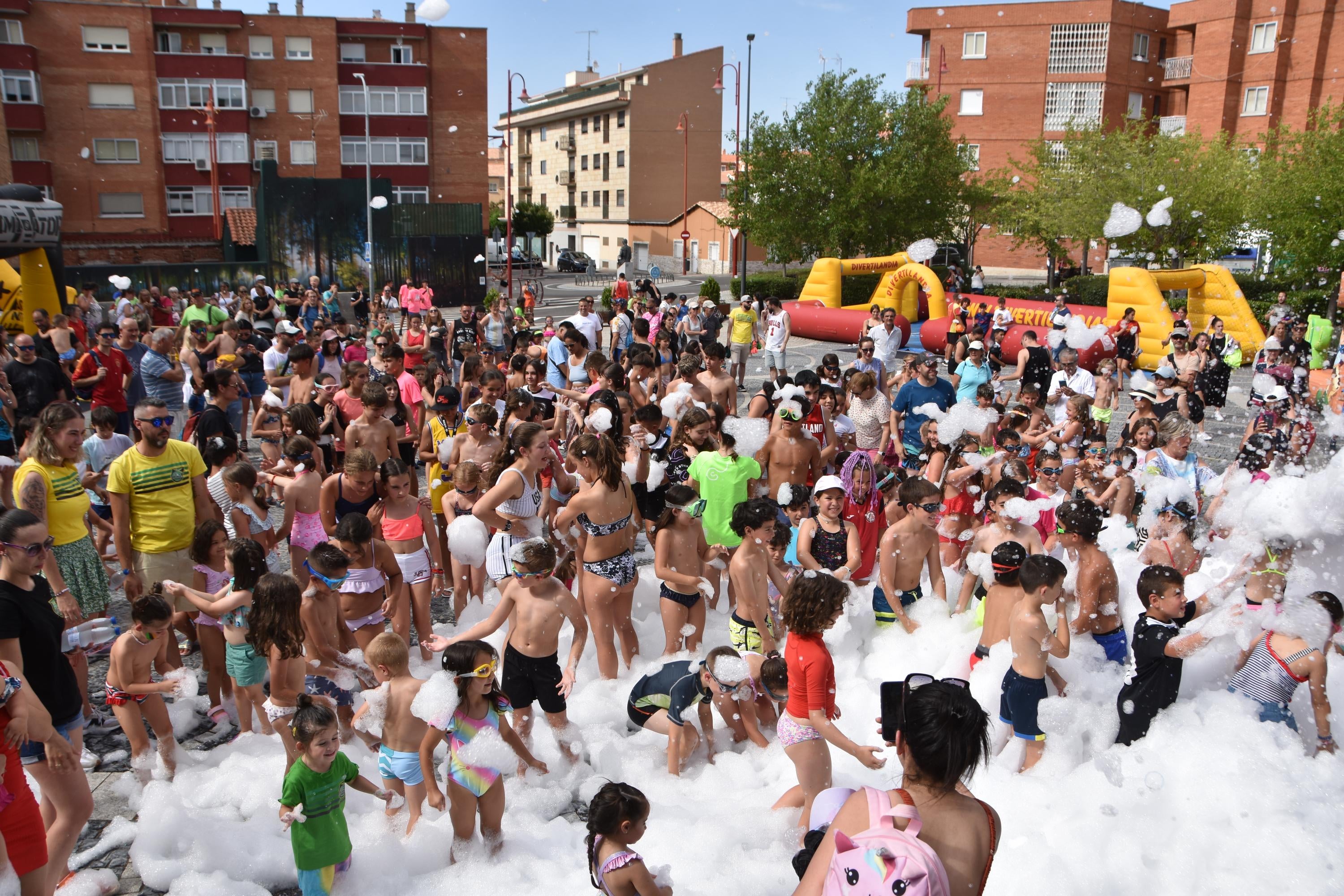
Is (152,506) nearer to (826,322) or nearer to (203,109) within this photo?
(826,322)

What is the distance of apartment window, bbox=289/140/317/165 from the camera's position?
4072 cm

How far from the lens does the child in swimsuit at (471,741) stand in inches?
152

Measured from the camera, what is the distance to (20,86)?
36625 mm

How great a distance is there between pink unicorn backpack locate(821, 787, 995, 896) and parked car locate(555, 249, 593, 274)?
50654 millimetres

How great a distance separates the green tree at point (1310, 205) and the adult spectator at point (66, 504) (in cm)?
2383

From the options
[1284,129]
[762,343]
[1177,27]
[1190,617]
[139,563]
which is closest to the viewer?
[1190,617]

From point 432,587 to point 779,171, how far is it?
27205 mm

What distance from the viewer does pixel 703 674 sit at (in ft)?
14.9

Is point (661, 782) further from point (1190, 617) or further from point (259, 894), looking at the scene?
point (1190, 617)

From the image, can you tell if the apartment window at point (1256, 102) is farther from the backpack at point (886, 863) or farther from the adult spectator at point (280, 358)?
the backpack at point (886, 863)

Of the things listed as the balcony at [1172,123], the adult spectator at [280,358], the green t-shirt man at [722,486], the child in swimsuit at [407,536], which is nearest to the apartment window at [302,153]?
the adult spectator at [280,358]

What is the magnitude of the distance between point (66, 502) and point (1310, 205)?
24600 mm

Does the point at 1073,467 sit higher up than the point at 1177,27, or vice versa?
the point at 1177,27

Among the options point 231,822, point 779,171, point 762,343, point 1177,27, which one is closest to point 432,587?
point 231,822
